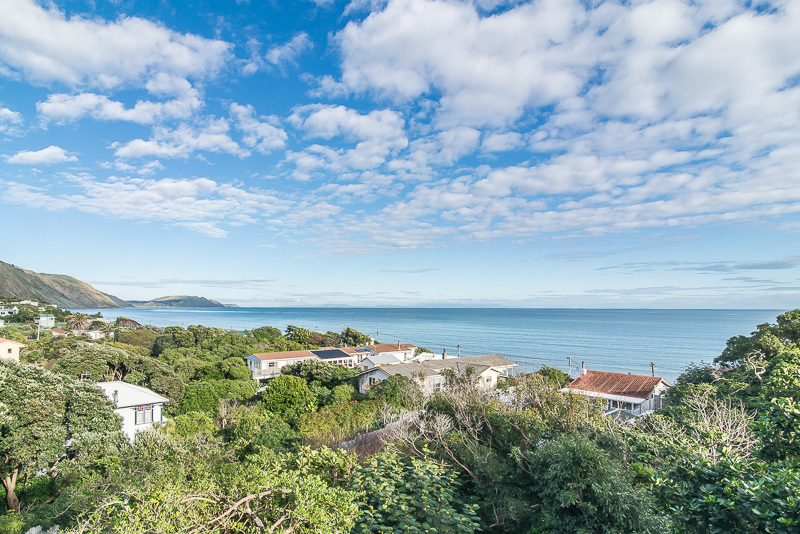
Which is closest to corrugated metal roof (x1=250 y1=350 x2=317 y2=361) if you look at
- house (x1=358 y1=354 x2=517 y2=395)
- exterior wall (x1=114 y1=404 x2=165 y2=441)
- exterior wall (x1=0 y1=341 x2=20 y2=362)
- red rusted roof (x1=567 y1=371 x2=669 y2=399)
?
house (x1=358 y1=354 x2=517 y2=395)

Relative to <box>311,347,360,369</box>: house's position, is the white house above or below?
above

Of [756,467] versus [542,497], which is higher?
[756,467]

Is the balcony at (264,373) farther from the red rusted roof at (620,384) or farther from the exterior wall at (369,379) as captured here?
the red rusted roof at (620,384)

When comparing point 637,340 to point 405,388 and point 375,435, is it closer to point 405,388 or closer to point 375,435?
point 405,388

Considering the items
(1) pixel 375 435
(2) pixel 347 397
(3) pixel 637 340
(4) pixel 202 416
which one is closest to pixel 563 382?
(2) pixel 347 397

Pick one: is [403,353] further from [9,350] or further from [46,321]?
[46,321]

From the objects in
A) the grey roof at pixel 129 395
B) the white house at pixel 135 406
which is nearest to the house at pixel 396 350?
the white house at pixel 135 406

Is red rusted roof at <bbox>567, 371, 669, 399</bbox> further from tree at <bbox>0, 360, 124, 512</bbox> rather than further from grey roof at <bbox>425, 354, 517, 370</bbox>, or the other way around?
tree at <bbox>0, 360, 124, 512</bbox>
